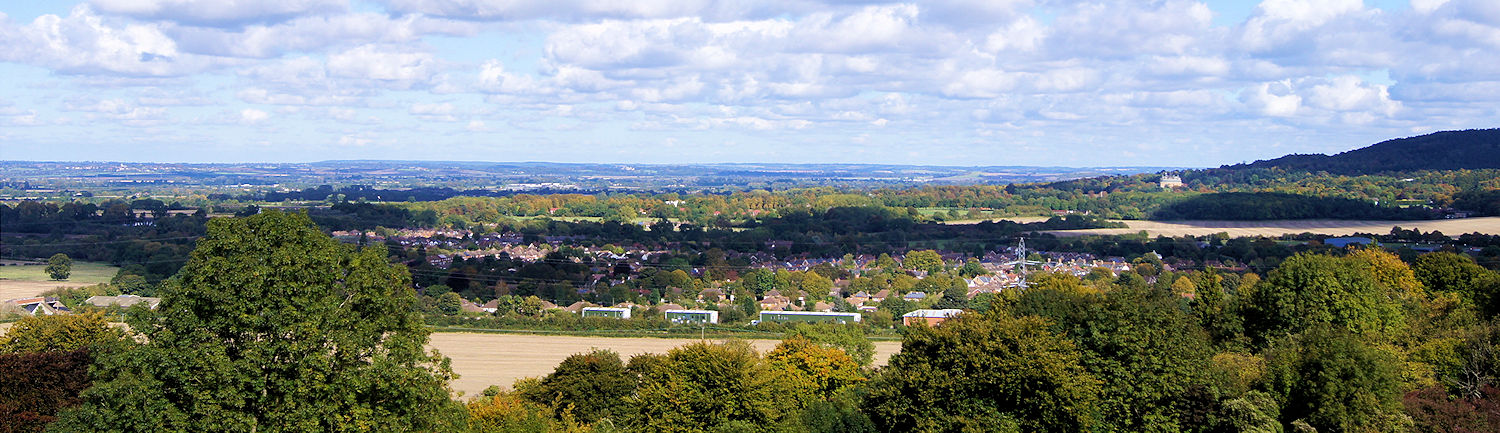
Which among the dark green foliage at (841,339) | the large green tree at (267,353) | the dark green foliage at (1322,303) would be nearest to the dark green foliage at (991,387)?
the dark green foliage at (841,339)

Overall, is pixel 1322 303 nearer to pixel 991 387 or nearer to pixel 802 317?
pixel 991 387

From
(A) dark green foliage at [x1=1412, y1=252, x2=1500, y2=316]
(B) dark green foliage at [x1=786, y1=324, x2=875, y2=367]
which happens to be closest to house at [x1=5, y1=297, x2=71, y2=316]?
(B) dark green foliage at [x1=786, y1=324, x2=875, y2=367]

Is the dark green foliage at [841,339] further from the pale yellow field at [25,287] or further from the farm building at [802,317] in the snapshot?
the pale yellow field at [25,287]

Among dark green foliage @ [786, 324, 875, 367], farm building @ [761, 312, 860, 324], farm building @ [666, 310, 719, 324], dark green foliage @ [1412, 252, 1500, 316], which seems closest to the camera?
dark green foliage @ [786, 324, 875, 367]

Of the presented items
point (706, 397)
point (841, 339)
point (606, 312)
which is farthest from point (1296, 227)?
point (706, 397)

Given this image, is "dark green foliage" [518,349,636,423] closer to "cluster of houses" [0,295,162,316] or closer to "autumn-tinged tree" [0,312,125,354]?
"autumn-tinged tree" [0,312,125,354]

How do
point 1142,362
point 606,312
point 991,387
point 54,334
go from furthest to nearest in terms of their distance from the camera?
point 606,312 → point 54,334 → point 1142,362 → point 991,387
